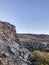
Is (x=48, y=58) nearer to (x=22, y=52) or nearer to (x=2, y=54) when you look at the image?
(x=22, y=52)

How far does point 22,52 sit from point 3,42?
4.28 m

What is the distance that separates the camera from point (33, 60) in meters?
42.6

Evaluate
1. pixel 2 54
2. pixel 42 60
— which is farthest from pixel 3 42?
pixel 42 60

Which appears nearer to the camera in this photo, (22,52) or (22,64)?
(22,64)

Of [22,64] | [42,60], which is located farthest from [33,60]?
[22,64]

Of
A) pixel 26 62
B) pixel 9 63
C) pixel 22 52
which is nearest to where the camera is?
pixel 9 63

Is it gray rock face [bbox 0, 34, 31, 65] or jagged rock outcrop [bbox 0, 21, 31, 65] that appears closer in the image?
jagged rock outcrop [bbox 0, 21, 31, 65]

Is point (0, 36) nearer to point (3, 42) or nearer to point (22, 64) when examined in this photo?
point (3, 42)

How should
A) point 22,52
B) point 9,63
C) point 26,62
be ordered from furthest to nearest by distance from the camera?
point 22,52, point 26,62, point 9,63

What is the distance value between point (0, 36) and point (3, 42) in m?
2.80

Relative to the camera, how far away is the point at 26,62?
4034 cm

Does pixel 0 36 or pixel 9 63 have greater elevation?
pixel 0 36

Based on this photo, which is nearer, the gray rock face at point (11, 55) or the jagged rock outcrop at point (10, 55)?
the jagged rock outcrop at point (10, 55)

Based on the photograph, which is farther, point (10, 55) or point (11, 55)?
point (11, 55)
